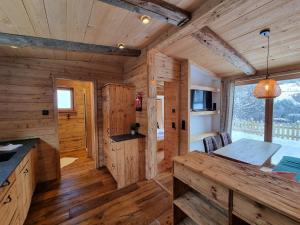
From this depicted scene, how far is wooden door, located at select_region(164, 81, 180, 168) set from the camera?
3426mm

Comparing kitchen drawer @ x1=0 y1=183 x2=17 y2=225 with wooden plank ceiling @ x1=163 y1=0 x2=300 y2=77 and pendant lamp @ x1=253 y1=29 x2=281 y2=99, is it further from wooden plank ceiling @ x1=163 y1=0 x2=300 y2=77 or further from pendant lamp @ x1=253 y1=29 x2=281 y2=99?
pendant lamp @ x1=253 y1=29 x2=281 y2=99

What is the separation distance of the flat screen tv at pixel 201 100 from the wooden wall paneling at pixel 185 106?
1.30ft

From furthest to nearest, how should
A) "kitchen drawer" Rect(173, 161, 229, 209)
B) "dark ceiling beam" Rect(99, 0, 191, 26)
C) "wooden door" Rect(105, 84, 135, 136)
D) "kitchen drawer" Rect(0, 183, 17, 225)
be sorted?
"wooden door" Rect(105, 84, 135, 136) < "dark ceiling beam" Rect(99, 0, 191, 26) < "kitchen drawer" Rect(0, 183, 17, 225) < "kitchen drawer" Rect(173, 161, 229, 209)

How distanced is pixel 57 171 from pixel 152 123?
2.31m

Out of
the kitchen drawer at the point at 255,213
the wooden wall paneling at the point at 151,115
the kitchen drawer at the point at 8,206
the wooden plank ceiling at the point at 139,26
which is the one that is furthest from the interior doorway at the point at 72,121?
the kitchen drawer at the point at 255,213

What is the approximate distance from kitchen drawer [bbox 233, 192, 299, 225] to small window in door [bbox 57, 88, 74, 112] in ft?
16.4

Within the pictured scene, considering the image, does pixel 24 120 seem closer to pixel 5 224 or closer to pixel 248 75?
pixel 5 224

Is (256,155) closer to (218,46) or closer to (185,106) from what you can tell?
(185,106)

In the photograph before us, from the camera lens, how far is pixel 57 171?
318 centimetres

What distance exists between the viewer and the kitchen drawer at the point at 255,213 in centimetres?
83

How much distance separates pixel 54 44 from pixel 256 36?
3.13 m

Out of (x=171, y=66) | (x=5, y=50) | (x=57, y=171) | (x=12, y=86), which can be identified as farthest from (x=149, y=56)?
(x=57, y=171)

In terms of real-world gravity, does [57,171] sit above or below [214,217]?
below

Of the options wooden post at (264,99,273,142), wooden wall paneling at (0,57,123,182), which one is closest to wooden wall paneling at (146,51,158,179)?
wooden wall paneling at (0,57,123,182)
